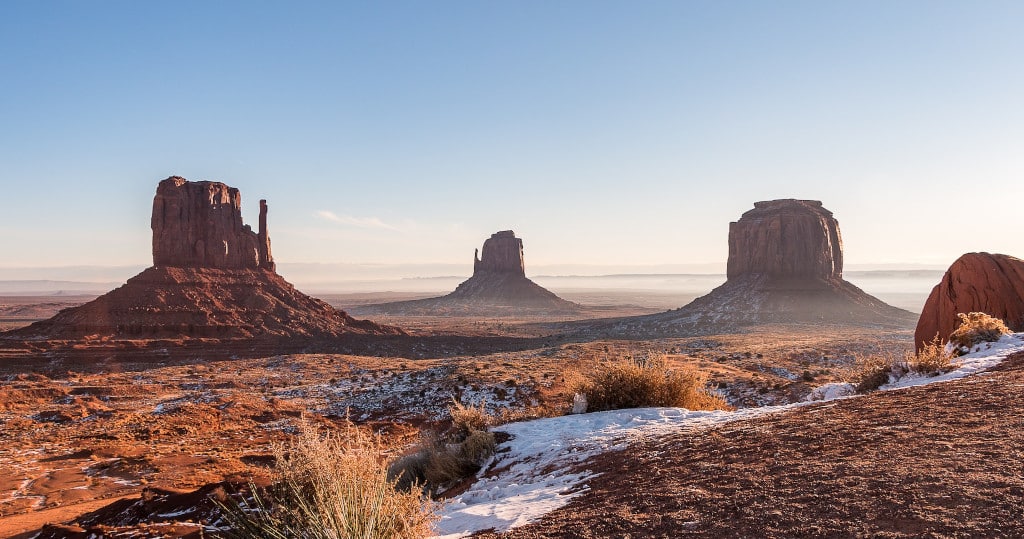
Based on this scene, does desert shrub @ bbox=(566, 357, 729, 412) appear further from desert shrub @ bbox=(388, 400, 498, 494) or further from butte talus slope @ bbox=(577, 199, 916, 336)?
butte talus slope @ bbox=(577, 199, 916, 336)

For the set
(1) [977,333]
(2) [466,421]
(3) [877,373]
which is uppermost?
(1) [977,333]

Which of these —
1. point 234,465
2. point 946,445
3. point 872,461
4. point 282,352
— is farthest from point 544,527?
point 282,352

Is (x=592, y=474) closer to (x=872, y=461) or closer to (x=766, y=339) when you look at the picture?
(x=872, y=461)

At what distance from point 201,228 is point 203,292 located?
29.3 feet

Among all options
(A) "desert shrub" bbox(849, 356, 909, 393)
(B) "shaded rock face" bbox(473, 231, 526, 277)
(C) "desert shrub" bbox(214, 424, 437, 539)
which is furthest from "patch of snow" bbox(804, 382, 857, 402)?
(B) "shaded rock face" bbox(473, 231, 526, 277)

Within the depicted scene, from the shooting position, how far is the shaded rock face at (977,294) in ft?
Result: 47.3

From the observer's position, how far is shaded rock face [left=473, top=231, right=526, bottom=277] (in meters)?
132

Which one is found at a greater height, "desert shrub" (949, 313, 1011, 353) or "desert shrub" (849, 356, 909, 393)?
"desert shrub" (949, 313, 1011, 353)

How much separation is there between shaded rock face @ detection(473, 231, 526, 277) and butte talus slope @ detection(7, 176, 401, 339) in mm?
73726

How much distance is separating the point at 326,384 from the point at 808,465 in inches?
1053

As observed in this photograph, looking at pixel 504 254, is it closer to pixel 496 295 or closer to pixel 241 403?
pixel 496 295

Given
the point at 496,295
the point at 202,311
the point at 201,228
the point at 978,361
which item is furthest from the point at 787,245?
the point at 978,361

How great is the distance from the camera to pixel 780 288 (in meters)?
73.7

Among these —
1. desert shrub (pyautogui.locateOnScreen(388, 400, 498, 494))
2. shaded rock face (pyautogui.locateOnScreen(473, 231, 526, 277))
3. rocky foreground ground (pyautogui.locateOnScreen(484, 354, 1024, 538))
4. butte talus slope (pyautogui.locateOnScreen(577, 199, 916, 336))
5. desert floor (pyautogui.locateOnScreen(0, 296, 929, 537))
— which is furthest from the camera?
shaded rock face (pyautogui.locateOnScreen(473, 231, 526, 277))
